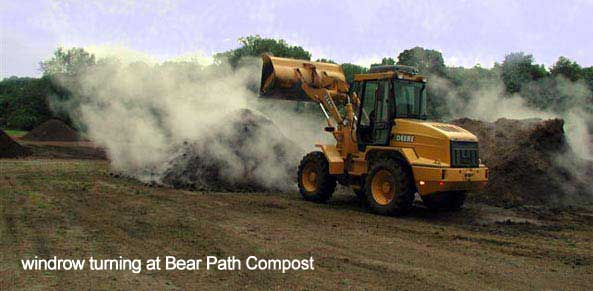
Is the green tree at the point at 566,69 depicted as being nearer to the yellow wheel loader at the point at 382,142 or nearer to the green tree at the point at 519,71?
the green tree at the point at 519,71

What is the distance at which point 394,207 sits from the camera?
11.8 meters

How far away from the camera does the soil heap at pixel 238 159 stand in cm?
1547

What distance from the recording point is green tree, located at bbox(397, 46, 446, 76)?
26.0 metres

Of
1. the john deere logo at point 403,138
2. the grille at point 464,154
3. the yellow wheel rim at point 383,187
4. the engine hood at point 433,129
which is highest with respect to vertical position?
the engine hood at point 433,129

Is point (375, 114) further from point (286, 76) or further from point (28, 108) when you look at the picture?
point (28, 108)

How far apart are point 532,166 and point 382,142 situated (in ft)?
17.0

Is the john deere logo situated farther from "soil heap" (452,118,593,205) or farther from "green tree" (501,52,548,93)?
"green tree" (501,52,548,93)

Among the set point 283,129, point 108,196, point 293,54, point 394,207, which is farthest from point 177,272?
point 293,54

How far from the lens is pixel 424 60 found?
94.3 feet

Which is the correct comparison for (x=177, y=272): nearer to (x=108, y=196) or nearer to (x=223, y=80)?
(x=108, y=196)

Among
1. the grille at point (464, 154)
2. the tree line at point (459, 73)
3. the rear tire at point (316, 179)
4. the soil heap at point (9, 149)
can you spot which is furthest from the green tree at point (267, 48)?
the grille at point (464, 154)

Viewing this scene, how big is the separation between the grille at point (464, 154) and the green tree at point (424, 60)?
13218 mm

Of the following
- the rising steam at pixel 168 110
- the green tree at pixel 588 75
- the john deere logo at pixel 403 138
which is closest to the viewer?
the john deere logo at pixel 403 138

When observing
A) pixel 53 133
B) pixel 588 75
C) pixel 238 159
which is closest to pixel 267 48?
pixel 53 133
